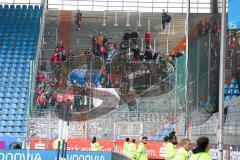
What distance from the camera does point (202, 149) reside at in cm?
1037

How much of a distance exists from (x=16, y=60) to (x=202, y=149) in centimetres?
2751

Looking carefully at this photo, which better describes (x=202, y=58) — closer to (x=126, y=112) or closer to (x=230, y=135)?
(x=230, y=135)

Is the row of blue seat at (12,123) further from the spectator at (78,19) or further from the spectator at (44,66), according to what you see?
the spectator at (78,19)

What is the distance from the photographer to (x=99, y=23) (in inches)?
1534

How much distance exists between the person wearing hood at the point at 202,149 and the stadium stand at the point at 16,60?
21.3 metres

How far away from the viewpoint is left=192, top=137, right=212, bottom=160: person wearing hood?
10.2 metres

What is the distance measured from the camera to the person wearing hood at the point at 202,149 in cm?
1017

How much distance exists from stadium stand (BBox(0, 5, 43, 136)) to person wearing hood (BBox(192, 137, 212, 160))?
2130 centimetres

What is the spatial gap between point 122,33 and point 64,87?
→ 892 cm

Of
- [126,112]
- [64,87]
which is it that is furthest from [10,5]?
[126,112]

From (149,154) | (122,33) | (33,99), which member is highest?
(122,33)

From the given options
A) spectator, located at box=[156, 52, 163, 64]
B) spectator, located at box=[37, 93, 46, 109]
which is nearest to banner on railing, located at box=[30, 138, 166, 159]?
spectator, located at box=[37, 93, 46, 109]

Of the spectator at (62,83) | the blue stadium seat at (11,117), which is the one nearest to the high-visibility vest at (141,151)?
the spectator at (62,83)

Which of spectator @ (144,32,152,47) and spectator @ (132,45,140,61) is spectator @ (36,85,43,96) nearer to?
spectator @ (132,45,140,61)
